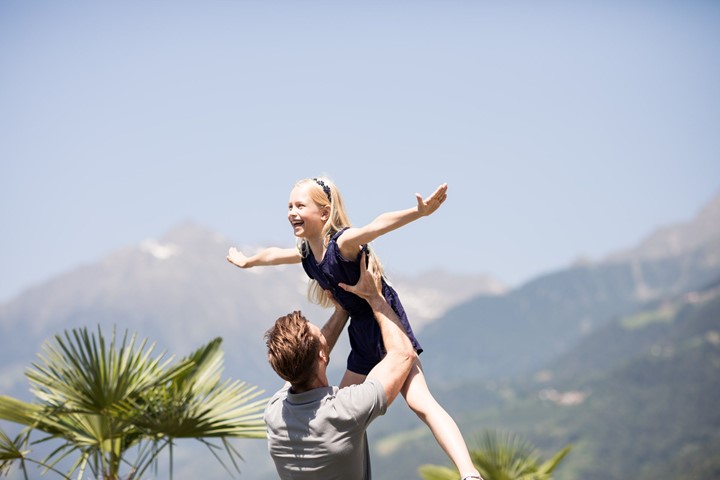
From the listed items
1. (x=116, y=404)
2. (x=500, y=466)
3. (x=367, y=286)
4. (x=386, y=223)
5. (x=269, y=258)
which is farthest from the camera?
(x=500, y=466)

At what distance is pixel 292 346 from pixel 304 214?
92 cm

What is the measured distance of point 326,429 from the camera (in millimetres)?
3033

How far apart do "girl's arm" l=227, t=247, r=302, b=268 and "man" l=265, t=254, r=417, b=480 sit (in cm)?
90

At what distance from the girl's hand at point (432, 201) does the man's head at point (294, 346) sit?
60 centimetres

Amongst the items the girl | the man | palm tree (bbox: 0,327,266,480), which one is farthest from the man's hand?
palm tree (bbox: 0,327,266,480)

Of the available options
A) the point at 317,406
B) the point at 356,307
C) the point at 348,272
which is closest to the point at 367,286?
the point at 348,272

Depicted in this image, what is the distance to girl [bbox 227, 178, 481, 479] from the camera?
342 cm

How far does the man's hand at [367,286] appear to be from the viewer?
3.41 meters

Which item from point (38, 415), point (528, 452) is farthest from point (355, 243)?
point (528, 452)

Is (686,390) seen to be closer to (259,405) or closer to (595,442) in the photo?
(595,442)

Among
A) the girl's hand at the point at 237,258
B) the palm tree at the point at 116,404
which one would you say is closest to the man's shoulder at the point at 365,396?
the girl's hand at the point at 237,258

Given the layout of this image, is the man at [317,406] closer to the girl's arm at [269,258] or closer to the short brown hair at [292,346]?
the short brown hair at [292,346]

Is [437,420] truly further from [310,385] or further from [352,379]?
[310,385]

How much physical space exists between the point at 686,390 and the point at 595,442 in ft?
88.6
